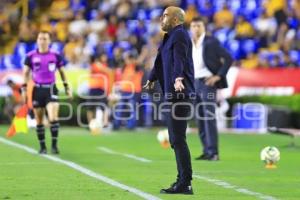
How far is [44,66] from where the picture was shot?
17.9 m

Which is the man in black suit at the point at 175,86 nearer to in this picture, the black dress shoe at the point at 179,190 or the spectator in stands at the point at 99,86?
the black dress shoe at the point at 179,190

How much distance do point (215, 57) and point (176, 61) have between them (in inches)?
237

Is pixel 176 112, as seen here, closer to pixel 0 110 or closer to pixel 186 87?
pixel 186 87

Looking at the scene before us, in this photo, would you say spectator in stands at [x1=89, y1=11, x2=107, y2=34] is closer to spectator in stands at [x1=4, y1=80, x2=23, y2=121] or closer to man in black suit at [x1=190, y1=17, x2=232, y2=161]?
spectator in stands at [x1=4, y1=80, x2=23, y2=121]

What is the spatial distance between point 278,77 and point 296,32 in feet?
9.93

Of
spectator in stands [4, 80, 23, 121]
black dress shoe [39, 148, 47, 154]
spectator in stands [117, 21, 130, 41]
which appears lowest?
black dress shoe [39, 148, 47, 154]

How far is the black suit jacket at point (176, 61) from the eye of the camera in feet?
36.9

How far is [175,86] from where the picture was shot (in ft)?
36.4

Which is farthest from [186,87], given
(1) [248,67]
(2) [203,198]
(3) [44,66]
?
(1) [248,67]

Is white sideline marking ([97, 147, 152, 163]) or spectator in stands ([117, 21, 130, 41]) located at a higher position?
spectator in stands ([117, 21, 130, 41])

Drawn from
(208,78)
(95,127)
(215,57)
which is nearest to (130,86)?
(95,127)

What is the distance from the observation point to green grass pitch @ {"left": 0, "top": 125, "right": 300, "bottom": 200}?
11.2 m

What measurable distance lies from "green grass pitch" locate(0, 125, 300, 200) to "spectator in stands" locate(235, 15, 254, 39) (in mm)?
9216

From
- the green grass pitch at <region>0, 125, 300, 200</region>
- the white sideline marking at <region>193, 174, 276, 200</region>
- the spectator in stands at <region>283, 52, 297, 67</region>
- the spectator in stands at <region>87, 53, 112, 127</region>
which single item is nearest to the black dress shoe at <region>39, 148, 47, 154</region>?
the green grass pitch at <region>0, 125, 300, 200</region>
